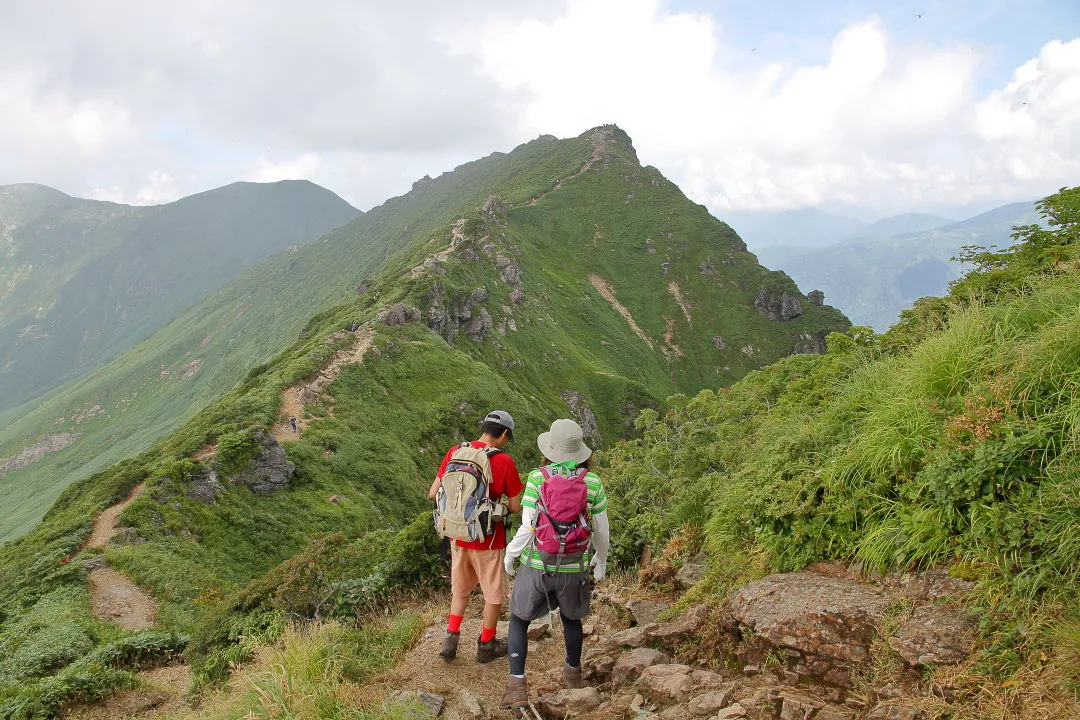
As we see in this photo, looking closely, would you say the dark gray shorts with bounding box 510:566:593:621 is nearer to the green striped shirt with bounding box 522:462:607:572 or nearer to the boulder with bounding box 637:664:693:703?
the green striped shirt with bounding box 522:462:607:572

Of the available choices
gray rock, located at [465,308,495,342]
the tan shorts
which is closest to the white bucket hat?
the tan shorts

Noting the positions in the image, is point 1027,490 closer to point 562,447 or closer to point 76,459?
point 562,447

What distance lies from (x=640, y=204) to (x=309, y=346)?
98708 mm

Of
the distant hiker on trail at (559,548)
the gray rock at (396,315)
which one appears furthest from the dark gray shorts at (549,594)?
the gray rock at (396,315)

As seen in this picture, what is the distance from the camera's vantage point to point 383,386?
4531 centimetres

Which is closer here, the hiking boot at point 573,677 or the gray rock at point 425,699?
the gray rock at point 425,699

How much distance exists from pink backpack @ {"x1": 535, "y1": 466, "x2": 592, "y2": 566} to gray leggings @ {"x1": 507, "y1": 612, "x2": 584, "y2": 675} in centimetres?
69

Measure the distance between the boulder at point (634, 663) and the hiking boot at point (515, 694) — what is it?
2.71ft

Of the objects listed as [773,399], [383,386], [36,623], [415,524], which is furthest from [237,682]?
[383,386]

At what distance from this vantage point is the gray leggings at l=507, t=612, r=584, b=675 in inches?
200

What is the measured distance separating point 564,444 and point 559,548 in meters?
0.93

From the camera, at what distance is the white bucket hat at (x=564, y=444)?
5.15m

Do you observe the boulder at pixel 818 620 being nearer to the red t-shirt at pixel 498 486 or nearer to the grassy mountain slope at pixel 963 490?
the grassy mountain slope at pixel 963 490

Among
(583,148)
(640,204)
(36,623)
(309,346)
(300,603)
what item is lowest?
(36,623)
